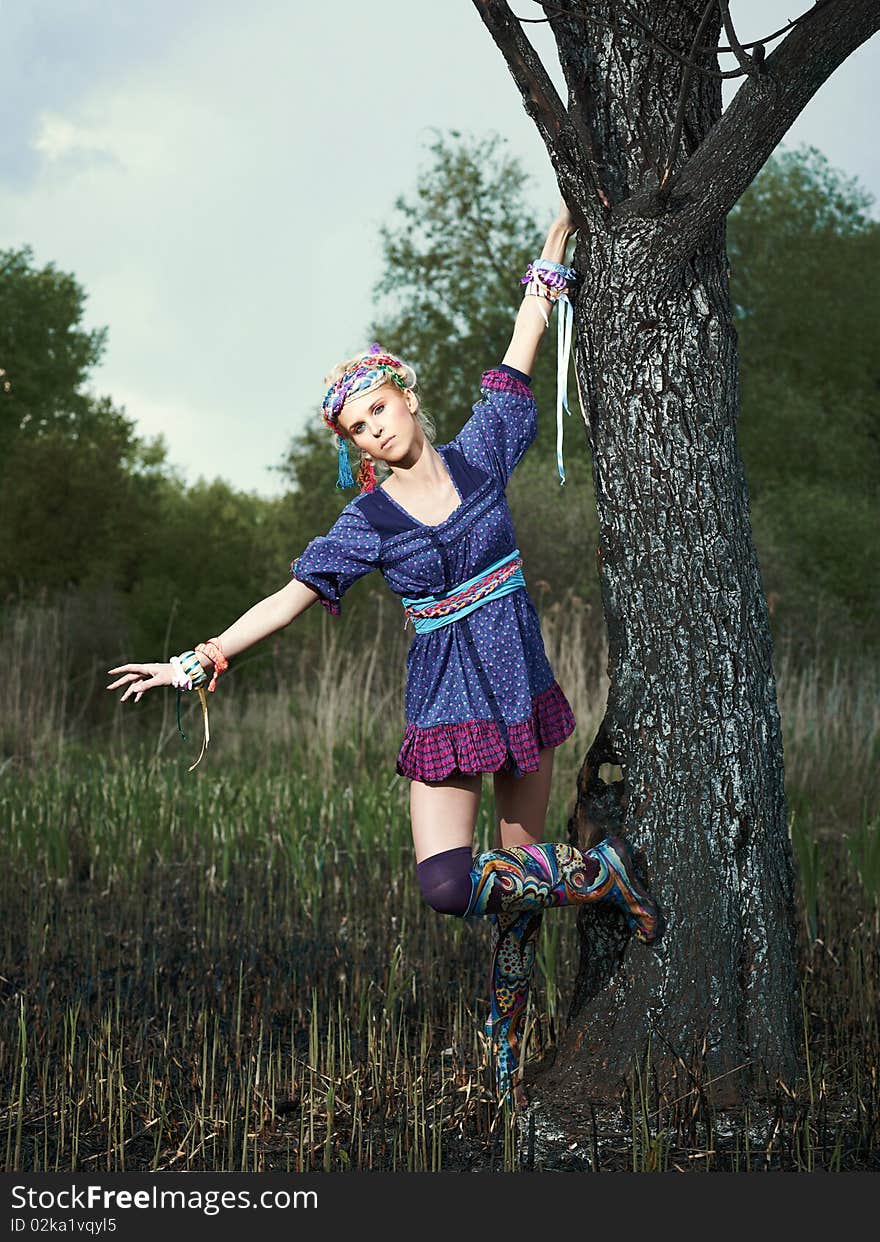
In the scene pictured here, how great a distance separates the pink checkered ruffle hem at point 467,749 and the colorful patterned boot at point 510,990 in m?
0.40

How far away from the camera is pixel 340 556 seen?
332cm

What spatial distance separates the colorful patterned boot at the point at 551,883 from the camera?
3.10 metres

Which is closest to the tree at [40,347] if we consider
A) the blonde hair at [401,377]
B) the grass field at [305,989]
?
the grass field at [305,989]

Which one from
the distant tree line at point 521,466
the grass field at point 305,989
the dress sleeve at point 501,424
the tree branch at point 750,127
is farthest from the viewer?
the distant tree line at point 521,466

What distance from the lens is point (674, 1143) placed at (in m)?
3.07

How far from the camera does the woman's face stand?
10.8 feet

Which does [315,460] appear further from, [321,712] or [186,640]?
[321,712]

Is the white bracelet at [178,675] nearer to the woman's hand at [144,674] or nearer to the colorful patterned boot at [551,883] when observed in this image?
the woman's hand at [144,674]

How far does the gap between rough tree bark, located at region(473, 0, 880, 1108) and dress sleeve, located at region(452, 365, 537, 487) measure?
1.03ft

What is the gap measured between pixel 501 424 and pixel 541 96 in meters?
0.83

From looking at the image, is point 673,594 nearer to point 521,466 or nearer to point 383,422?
point 383,422

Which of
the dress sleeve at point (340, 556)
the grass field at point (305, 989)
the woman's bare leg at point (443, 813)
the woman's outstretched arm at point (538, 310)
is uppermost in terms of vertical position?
the woman's outstretched arm at point (538, 310)

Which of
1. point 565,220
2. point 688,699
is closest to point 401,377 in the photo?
point 565,220

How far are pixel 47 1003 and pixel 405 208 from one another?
723 inches
